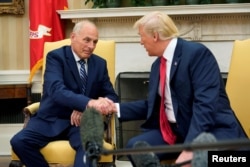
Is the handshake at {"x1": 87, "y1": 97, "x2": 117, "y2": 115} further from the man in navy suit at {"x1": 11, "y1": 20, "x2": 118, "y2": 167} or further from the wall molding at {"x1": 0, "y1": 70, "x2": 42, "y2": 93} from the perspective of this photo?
the wall molding at {"x1": 0, "y1": 70, "x2": 42, "y2": 93}

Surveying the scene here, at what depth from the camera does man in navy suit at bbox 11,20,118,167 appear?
2791 millimetres

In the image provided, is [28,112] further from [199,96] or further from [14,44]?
[14,44]

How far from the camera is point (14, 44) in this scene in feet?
16.1

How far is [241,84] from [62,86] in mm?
1108

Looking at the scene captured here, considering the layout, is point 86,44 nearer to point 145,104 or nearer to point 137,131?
point 145,104

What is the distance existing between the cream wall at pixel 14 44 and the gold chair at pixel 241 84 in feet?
8.98

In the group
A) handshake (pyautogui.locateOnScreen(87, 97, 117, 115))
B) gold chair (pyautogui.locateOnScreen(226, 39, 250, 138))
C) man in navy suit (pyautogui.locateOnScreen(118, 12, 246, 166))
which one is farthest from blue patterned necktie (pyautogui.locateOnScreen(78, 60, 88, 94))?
gold chair (pyautogui.locateOnScreen(226, 39, 250, 138))

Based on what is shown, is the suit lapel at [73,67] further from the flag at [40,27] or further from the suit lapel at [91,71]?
the flag at [40,27]

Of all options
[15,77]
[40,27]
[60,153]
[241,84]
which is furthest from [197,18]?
[60,153]

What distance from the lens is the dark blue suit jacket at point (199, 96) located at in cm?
223

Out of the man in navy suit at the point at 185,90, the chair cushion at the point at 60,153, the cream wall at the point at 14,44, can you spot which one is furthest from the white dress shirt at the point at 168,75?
the cream wall at the point at 14,44

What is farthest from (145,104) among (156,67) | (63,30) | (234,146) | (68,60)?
(63,30)

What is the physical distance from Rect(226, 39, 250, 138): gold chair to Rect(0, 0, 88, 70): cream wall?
2736 mm

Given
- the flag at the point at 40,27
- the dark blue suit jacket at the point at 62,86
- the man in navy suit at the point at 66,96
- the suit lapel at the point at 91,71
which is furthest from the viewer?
the flag at the point at 40,27
